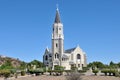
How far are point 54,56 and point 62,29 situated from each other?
29.1 feet

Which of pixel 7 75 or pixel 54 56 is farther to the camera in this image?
pixel 54 56

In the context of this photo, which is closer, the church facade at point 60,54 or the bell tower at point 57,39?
the church facade at point 60,54

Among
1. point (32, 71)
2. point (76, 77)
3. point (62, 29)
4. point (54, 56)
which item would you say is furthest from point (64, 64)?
point (76, 77)

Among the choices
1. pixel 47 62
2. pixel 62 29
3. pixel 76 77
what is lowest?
pixel 76 77

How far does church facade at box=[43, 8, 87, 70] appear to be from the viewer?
111 metres

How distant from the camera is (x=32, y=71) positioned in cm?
7794

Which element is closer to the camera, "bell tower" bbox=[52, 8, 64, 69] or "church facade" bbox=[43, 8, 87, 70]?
"church facade" bbox=[43, 8, 87, 70]

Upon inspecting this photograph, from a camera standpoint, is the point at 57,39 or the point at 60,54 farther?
the point at 57,39

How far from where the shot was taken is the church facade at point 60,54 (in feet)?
364

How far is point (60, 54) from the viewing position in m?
111

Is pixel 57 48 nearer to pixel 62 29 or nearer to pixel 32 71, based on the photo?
pixel 62 29

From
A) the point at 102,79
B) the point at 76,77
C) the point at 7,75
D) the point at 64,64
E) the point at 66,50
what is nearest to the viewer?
the point at 76,77

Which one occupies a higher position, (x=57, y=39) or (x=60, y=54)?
(x=57, y=39)

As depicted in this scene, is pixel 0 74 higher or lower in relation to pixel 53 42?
lower
